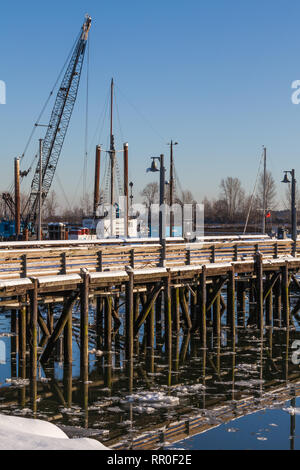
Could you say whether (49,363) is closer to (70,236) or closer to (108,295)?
(108,295)

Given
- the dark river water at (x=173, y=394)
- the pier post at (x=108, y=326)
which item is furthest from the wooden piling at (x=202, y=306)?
the pier post at (x=108, y=326)

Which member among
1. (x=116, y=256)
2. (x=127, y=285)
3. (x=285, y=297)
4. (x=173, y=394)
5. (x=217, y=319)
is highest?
(x=116, y=256)

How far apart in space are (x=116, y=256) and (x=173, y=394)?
6321 millimetres

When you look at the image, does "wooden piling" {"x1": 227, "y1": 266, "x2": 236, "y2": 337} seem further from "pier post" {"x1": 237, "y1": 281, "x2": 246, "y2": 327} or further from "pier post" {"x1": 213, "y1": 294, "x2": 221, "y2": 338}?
"pier post" {"x1": 237, "y1": 281, "x2": 246, "y2": 327}

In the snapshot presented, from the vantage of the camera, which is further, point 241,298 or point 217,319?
point 241,298

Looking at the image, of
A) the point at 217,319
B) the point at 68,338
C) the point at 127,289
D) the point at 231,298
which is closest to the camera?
the point at 68,338

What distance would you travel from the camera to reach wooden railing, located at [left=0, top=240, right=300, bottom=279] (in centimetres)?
2033

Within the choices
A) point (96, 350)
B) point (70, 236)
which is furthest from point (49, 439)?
point (70, 236)

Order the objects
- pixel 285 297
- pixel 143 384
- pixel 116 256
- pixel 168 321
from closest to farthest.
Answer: pixel 143 384, pixel 116 256, pixel 168 321, pixel 285 297

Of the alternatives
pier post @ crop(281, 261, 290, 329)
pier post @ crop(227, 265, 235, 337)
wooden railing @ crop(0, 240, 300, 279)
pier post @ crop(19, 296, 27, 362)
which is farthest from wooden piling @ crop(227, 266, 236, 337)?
pier post @ crop(19, 296, 27, 362)

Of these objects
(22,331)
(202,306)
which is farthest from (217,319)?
(22,331)

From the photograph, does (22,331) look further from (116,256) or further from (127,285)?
(116,256)

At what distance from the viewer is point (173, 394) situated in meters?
19.6

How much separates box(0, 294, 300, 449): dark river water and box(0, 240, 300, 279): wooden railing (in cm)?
336
